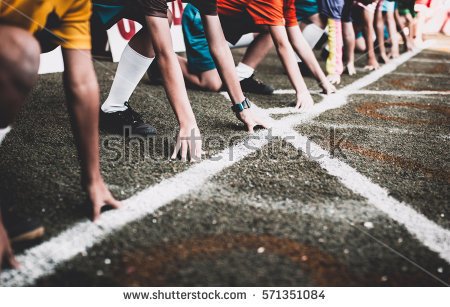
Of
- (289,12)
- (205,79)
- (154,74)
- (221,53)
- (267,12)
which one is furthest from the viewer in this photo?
(154,74)

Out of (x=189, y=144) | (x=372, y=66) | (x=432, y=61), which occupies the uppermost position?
(x=189, y=144)

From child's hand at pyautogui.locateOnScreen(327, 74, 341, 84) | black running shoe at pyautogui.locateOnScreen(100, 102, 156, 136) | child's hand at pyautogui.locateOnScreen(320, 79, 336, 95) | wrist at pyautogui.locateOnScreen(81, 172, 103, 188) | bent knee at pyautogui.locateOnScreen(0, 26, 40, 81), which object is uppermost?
bent knee at pyautogui.locateOnScreen(0, 26, 40, 81)

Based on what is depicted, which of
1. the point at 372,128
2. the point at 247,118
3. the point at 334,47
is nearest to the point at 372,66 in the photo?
the point at 334,47

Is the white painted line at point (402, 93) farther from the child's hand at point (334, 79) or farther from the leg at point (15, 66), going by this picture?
the leg at point (15, 66)

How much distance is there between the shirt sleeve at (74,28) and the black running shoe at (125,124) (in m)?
A: 1.00

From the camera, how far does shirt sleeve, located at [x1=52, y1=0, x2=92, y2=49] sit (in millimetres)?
1262

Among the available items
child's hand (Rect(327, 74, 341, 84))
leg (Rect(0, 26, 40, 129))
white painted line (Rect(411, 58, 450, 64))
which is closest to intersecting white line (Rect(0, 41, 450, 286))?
leg (Rect(0, 26, 40, 129))

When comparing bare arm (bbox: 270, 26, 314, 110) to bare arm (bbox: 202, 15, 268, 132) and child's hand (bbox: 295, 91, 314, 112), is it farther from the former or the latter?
bare arm (bbox: 202, 15, 268, 132)

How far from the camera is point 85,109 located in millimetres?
1282

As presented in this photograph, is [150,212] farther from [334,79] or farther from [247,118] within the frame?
[334,79]

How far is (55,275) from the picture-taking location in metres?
1.07

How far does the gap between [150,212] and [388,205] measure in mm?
863

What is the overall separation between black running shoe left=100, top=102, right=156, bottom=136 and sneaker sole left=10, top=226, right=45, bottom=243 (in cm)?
110

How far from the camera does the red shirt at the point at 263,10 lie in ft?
9.41
